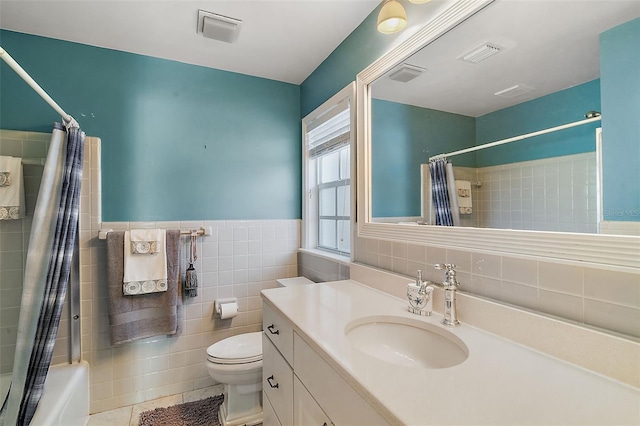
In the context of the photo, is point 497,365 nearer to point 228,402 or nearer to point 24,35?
point 228,402

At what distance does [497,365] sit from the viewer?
0.73m

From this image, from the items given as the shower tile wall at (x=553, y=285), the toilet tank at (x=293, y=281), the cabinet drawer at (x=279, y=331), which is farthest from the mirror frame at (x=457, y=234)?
the toilet tank at (x=293, y=281)

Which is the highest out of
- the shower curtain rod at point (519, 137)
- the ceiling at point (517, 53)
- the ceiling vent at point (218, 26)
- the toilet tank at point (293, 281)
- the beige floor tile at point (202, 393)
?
the ceiling vent at point (218, 26)

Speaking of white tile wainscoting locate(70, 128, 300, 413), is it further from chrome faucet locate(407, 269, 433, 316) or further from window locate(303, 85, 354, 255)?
chrome faucet locate(407, 269, 433, 316)

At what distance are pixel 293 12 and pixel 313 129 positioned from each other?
0.84 m

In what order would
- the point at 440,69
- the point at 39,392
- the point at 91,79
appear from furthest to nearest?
the point at 91,79
the point at 39,392
the point at 440,69

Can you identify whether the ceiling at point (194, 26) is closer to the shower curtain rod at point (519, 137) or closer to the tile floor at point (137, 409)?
the shower curtain rod at point (519, 137)

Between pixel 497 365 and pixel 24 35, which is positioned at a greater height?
pixel 24 35

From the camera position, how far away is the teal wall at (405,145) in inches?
45.5

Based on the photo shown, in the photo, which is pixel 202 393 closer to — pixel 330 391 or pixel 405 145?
pixel 330 391

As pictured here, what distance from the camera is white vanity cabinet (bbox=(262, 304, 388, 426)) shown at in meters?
0.71

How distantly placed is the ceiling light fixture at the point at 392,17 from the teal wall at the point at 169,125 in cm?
129

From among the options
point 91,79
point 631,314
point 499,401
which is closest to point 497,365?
point 499,401

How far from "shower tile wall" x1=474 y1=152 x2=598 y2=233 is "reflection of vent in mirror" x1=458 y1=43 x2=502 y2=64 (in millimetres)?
385
